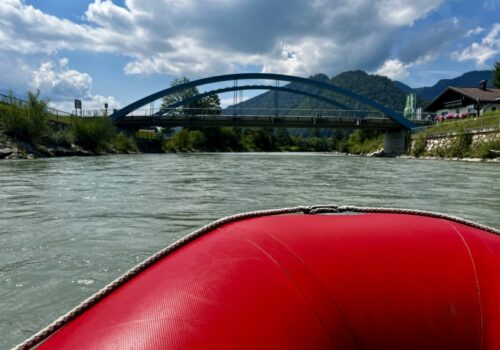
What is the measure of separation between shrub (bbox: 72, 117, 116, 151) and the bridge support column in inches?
1039

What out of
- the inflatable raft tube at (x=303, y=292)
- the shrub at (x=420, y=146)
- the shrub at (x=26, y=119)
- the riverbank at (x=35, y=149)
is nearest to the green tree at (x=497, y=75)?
the shrub at (x=420, y=146)

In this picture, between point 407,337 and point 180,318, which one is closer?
point 180,318

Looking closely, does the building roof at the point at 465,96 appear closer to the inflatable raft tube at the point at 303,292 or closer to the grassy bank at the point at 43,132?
the grassy bank at the point at 43,132

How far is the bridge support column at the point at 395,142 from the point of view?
40684 millimetres

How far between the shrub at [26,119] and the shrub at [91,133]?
427cm

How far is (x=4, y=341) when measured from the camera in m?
1.81

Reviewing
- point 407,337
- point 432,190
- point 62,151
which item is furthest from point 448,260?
point 62,151

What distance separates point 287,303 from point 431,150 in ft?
100

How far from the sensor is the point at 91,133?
91.4 ft

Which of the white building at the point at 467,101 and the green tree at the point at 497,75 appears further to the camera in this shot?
the green tree at the point at 497,75

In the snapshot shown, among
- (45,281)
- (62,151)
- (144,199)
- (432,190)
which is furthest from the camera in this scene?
(62,151)

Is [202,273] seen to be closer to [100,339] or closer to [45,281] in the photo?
[100,339]

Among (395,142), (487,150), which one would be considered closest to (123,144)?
(487,150)

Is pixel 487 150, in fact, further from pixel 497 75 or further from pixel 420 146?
pixel 497 75
